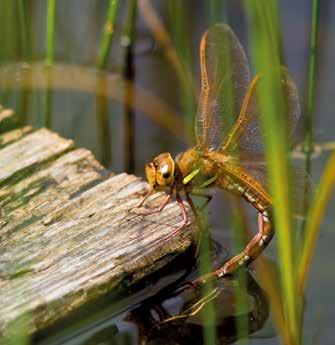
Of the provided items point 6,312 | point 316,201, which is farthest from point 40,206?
point 316,201

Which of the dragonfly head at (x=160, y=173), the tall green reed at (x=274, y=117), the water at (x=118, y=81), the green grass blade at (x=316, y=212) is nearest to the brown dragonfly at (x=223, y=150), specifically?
Answer: the dragonfly head at (x=160, y=173)

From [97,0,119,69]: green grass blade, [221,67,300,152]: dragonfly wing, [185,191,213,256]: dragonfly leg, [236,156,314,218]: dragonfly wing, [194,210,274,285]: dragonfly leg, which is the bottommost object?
[194,210,274,285]: dragonfly leg

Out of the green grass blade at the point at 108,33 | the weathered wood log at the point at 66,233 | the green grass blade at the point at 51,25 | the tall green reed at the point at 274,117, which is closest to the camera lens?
the tall green reed at the point at 274,117

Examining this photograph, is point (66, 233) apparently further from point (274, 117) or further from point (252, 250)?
point (274, 117)

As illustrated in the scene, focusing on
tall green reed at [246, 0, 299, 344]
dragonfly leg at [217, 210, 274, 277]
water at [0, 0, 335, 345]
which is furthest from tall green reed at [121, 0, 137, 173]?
tall green reed at [246, 0, 299, 344]

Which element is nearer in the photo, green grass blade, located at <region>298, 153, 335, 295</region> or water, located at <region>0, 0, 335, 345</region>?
green grass blade, located at <region>298, 153, 335, 295</region>

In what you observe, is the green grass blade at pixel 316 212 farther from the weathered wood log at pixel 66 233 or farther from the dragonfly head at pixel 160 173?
the dragonfly head at pixel 160 173

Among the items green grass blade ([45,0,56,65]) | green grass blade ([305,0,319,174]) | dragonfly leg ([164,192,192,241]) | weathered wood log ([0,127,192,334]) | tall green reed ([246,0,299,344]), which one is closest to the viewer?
tall green reed ([246,0,299,344])

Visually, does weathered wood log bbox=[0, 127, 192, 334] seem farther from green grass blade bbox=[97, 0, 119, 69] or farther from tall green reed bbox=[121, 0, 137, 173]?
green grass blade bbox=[97, 0, 119, 69]

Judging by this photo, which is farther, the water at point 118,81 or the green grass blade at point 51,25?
the water at point 118,81
